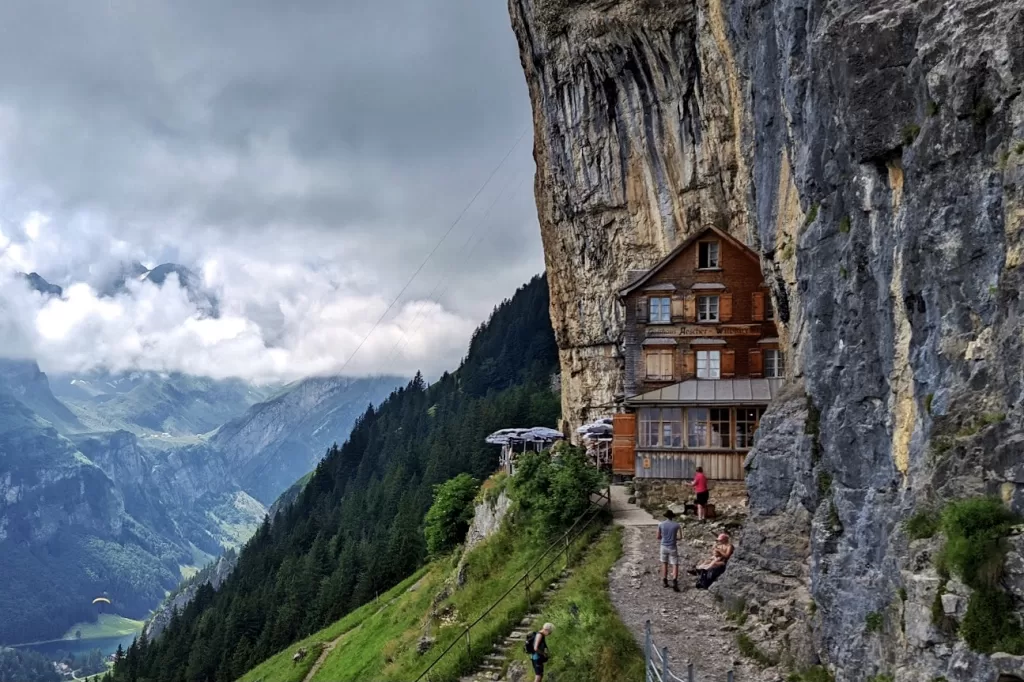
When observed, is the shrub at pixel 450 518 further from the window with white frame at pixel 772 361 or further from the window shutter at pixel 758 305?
the window shutter at pixel 758 305

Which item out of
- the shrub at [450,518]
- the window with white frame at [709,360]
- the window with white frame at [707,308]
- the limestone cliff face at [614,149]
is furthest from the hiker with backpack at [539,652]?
the shrub at [450,518]

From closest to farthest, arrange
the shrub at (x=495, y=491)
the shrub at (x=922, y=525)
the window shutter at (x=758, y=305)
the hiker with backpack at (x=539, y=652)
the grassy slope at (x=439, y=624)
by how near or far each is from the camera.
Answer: the shrub at (x=922, y=525) < the hiker with backpack at (x=539, y=652) < the grassy slope at (x=439, y=624) < the window shutter at (x=758, y=305) < the shrub at (x=495, y=491)

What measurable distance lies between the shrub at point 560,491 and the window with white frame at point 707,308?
10821mm

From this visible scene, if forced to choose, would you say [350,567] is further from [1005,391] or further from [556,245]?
[1005,391]

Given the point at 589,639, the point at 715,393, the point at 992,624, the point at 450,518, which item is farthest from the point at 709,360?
the point at 992,624

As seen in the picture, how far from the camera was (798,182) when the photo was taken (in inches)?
739

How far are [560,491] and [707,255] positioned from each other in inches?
637

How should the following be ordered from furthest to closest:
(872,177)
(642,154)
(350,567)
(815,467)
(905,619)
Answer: (350,567)
(642,154)
(815,467)
(872,177)
(905,619)

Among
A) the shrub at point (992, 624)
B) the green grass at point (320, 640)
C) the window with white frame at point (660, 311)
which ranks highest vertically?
the window with white frame at point (660, 311)

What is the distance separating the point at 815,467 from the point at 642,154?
105 feet

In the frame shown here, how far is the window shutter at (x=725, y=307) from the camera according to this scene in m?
39.2

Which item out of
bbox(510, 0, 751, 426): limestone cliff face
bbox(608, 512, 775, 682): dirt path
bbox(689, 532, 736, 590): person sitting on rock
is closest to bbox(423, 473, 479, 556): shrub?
bbox(510, 0, 751, 426): limestone cliff face

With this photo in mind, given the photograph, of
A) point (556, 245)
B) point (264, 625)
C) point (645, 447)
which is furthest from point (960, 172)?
→ point (264, 625)

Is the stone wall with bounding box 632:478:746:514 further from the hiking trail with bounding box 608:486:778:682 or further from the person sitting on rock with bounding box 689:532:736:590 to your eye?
the person sitting on rock with bounding box 689:532:736:590
